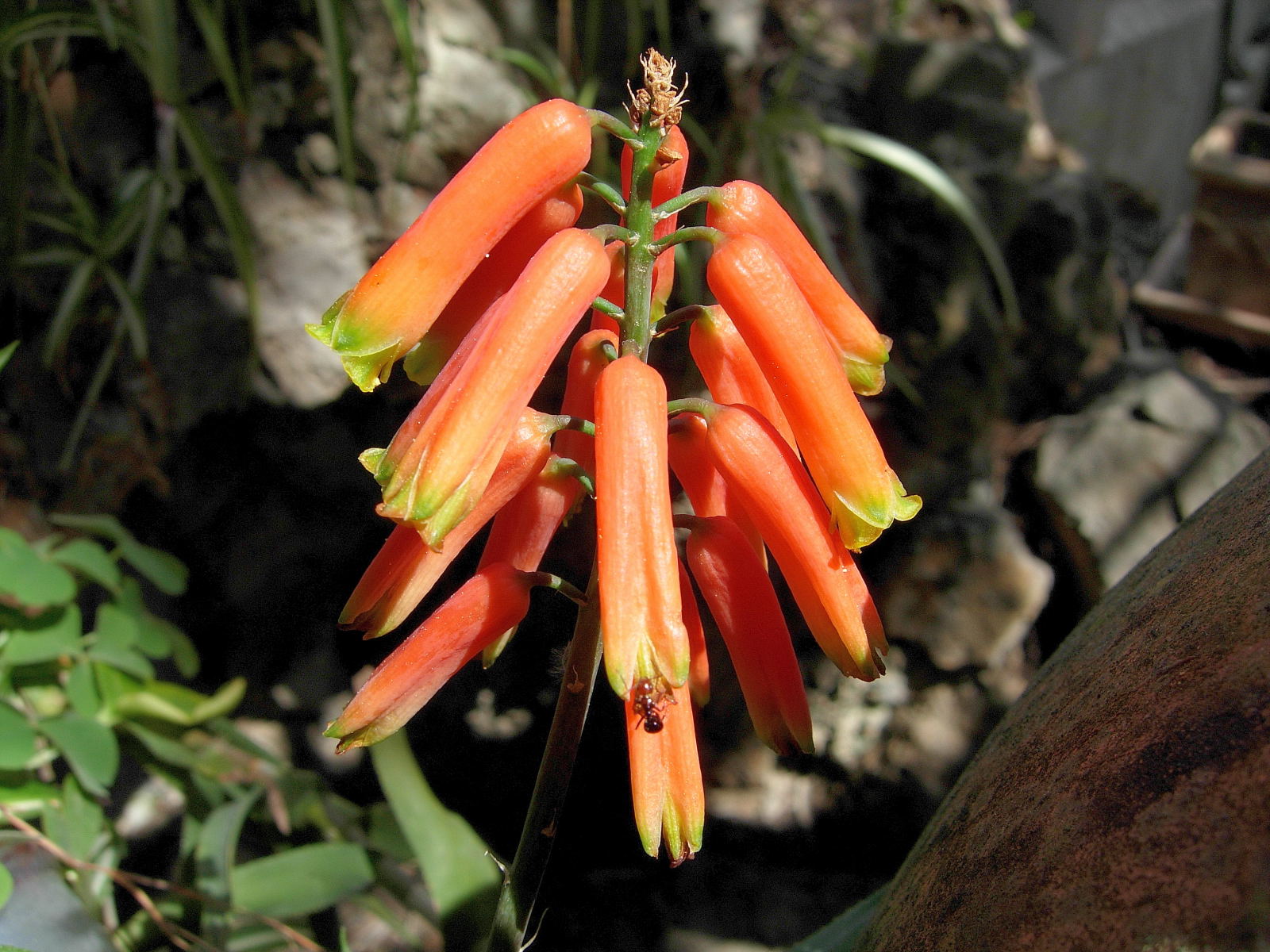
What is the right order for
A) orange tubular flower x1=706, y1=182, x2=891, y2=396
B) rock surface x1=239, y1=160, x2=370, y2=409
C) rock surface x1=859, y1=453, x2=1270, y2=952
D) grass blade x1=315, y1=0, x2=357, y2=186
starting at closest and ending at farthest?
rock surface x1=859, y1=453, x2=1270, y2=952 < orange tubular flower x1=706, y1=182, x2=891, y2=396 < grass blade x1=315, y1=0, x2=357, y2=186 < rock surface x1=239, y1=160, x2=370, y2=409

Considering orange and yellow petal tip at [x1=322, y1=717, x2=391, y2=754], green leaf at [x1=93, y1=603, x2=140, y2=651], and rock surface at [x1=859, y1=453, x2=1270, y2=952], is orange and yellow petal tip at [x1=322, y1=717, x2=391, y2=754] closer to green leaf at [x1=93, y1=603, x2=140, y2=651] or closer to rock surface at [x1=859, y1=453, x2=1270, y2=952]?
rock surface at [x1=859, y1=453, x2=1270, y2=952]

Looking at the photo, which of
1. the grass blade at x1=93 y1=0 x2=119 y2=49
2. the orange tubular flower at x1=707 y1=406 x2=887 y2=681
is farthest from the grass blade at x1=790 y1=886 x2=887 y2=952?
the grass blade at x1=93 y1=0 x2=119 y2=49

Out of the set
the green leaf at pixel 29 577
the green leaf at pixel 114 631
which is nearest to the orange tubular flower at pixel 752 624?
the green leaf at pixel 29 577

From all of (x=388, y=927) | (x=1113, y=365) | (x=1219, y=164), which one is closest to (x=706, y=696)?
(x=388, y=927)

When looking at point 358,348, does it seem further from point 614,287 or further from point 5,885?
point 5,885

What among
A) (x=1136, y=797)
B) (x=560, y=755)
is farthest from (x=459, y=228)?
(x=1136, y=797)

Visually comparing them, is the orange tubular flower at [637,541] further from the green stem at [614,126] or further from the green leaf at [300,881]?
the green leaf at [300,881]

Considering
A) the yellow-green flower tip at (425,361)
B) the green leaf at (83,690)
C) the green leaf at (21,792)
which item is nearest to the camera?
the yellow-green flower tip at (425,361)
